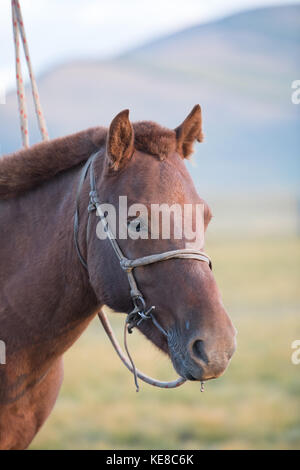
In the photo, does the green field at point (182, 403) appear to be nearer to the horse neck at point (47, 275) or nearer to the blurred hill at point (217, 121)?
the horse neck at point (47, 275)

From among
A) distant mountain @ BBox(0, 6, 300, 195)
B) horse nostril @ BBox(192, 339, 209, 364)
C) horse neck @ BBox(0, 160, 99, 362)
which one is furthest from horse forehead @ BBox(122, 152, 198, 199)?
distant mountain @ BBox(0, 6, 300, 195)

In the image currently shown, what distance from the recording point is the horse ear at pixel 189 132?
311 centimetres

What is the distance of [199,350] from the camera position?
2.51 meters

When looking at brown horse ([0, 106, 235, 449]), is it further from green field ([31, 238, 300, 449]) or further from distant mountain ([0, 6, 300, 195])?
distant mountain ([0, 6, 300, 195])

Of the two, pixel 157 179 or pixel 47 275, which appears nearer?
pixel 157 179

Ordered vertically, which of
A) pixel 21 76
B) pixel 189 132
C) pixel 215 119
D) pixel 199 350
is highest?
pixel 215 119

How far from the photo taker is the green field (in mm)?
7215

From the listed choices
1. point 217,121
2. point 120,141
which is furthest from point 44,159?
point 217,121

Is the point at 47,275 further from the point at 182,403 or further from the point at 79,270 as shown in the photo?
the point at 182,403

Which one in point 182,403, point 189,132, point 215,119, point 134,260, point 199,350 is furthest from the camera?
point 215,119

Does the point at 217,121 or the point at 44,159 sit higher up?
the point at 217,121

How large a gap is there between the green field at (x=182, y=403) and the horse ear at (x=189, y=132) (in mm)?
1250

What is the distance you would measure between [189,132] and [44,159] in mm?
916
